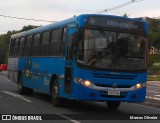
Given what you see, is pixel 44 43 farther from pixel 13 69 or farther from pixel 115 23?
pixel 13 69

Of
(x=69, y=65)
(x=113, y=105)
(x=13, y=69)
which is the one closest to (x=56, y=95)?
(x=69, y=65)

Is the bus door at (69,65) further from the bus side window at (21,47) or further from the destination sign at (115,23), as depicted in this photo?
the bus side window at (21,47)

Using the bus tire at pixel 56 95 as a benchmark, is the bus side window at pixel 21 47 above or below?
above

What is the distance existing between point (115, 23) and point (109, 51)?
3.30 feet

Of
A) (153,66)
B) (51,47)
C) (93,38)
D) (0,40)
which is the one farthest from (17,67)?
(0,40)

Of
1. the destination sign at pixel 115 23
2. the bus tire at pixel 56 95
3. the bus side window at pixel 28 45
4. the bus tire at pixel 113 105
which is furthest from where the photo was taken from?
the bus side window at pixel 28 45

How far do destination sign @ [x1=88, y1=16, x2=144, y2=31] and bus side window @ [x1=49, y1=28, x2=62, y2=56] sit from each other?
2.32 metres

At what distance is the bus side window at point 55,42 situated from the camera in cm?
1714

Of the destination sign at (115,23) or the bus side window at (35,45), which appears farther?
the bus side window at (35,45)

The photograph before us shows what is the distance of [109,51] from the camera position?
14.9 meters

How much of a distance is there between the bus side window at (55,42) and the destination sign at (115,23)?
7.61 ft

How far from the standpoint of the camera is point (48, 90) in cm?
1788

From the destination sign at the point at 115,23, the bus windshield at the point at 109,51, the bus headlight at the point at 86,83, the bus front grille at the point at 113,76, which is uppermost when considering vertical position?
the destination sign at the point at 115,23

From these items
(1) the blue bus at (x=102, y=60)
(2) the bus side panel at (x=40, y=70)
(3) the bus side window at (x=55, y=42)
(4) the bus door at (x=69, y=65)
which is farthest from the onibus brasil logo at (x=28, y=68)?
(4) the bus door at (x=69, y=65)
